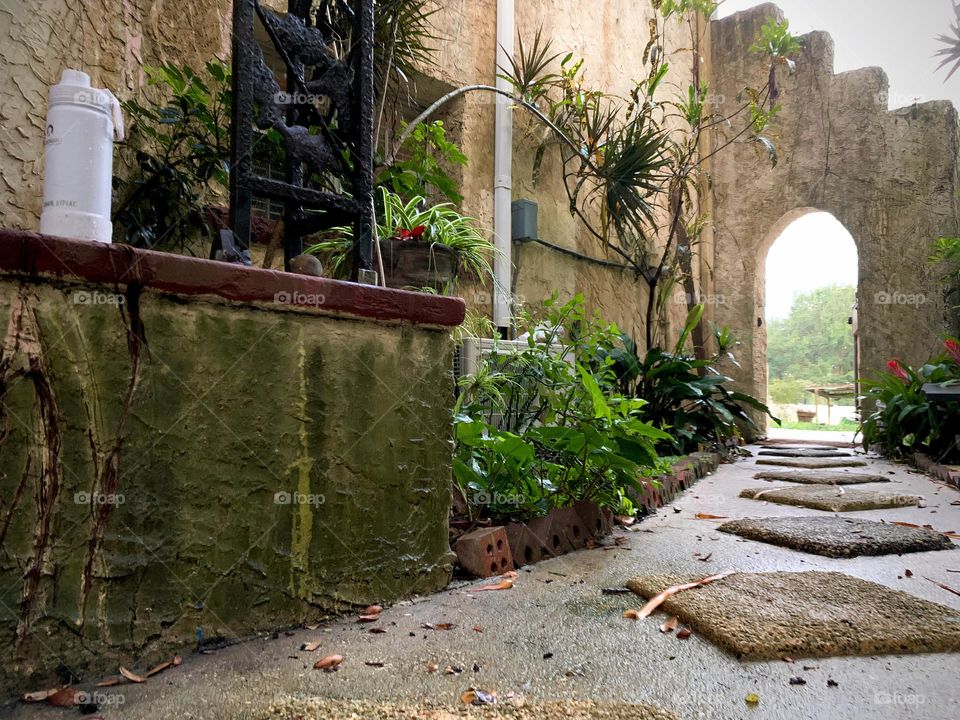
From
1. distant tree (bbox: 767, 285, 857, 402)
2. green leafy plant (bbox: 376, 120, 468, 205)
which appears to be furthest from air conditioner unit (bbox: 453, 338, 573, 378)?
distant tree (bbox: 767, 285, 857, 402)

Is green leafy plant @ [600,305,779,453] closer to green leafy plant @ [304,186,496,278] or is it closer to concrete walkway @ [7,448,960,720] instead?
green leafy plant @ [304,186,496,278]

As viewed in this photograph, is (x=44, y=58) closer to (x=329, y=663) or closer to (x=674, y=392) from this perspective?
(x=329, y=663)

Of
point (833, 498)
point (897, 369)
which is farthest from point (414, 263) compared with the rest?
point (897, 369)

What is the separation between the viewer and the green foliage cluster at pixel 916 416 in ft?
13.8

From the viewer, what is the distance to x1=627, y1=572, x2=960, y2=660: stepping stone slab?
3.70 feet

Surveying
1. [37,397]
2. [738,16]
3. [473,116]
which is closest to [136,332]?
[37,397]

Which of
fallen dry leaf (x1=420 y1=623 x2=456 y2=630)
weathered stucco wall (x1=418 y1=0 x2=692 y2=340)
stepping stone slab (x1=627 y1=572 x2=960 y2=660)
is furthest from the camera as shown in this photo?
weathered stucco wall (x1=418 y1=0 x2=692 y2=340)

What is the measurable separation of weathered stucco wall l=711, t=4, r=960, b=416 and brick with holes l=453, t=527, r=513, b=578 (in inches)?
228

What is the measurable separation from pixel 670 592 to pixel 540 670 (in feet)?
1.63

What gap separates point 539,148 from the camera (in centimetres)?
449

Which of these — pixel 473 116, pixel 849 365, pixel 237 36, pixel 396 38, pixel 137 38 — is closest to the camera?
pixel 237 36

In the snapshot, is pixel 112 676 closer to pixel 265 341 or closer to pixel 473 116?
pixel 265 341

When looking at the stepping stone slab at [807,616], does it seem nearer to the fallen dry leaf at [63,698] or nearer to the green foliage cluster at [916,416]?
the fallen dry leaf at [63,698]

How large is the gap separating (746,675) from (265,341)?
1063 mm
